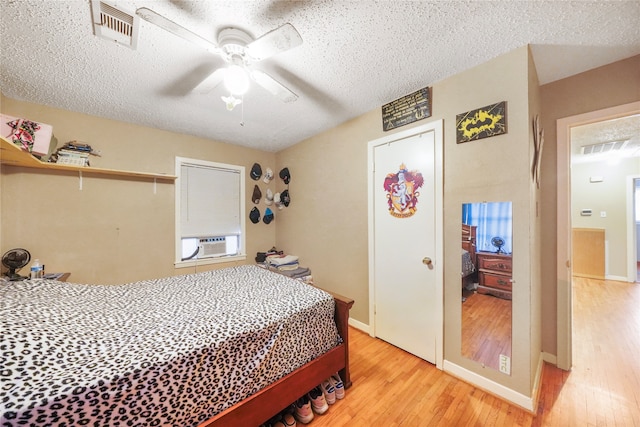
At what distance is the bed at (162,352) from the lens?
2.73ft

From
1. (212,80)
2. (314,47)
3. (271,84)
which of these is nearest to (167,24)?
(212,80)

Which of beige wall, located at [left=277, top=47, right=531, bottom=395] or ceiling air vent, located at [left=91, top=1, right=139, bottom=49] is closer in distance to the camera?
ceiling air vent, located at [left=91, top=1, right=139, bottom=49]

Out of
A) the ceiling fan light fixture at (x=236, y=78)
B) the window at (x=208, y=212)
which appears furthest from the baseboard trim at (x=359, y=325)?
the ceiling fan light fixture at (x=236, y=78)

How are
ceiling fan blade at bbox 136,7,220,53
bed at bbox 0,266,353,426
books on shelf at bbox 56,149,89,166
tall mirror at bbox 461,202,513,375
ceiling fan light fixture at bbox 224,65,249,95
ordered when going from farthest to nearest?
books on shelf at bbox 56,149,89,166
tall mirror at bbox 461,202,513,375
ceiling fan light fixture at bbox 224,65,249,95
ceiling fan blade at bbox 136,7,220,53
bed at bbox 0,266,353,426

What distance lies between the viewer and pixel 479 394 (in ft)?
5.48

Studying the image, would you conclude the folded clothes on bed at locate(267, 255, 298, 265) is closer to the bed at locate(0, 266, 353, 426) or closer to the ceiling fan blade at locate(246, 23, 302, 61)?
the bed at locate(0, 266, 353, 426)

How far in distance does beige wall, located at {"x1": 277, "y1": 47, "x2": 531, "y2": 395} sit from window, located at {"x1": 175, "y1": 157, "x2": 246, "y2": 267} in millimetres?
1494

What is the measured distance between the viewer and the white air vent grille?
3.27 metres

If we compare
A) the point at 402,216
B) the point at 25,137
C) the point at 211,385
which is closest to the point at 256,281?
the point at 211,385

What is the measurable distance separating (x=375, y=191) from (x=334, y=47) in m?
1.35

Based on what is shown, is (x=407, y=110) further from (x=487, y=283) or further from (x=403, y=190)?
(x=487, y=283)

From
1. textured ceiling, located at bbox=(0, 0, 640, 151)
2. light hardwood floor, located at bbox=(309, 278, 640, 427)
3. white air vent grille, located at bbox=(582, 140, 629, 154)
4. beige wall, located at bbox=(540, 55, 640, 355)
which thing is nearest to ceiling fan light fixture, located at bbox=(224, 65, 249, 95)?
textured ceiling, located at bbox=(0, 0, 640, 151)

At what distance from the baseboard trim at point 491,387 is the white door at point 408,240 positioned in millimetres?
113

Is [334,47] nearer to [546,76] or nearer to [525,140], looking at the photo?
[525,140]
